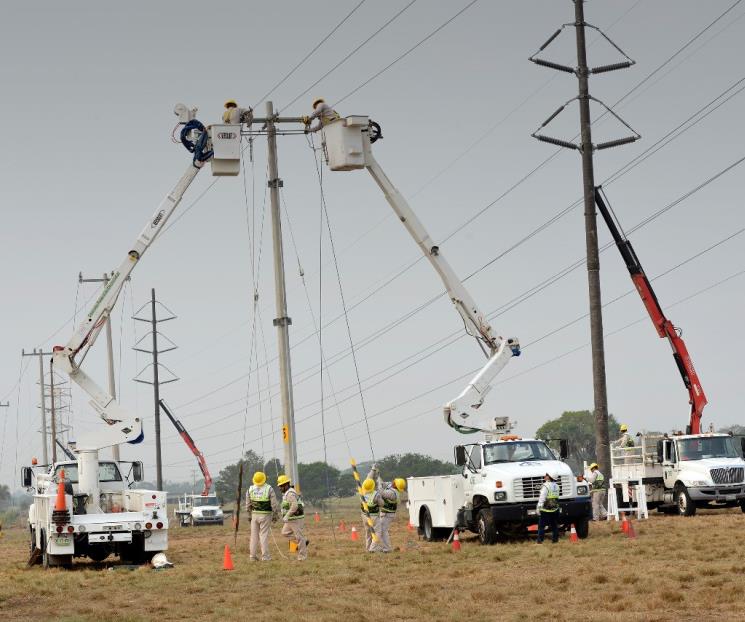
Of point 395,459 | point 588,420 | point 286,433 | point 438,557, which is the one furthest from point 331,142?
point 588,420

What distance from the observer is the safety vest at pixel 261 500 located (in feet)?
93.8

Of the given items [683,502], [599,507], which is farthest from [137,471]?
[683,502]

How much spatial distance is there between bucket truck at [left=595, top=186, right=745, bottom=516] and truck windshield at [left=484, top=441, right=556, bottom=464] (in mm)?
7877

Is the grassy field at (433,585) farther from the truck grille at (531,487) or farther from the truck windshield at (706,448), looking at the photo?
the truck windshield at (706,448)

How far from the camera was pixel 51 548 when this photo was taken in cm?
2867

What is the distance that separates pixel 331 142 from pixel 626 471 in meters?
14.5

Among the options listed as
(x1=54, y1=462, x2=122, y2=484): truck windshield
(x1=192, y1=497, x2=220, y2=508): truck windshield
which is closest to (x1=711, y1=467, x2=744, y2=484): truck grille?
(x1=54, y1=462, x2=122, y2=484): truck windshield

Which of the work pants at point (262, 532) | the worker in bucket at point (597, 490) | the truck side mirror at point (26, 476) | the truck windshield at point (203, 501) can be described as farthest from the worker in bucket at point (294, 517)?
the truck windshield at point (203, 501)

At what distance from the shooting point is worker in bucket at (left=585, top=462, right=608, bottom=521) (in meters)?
37.3

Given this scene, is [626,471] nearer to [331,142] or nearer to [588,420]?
[331,142]

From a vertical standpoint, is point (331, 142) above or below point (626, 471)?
above

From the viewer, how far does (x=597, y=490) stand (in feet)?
124

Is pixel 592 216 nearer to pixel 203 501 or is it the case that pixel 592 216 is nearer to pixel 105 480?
pixel 105 480

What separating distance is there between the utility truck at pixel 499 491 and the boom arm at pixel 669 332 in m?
13.2
